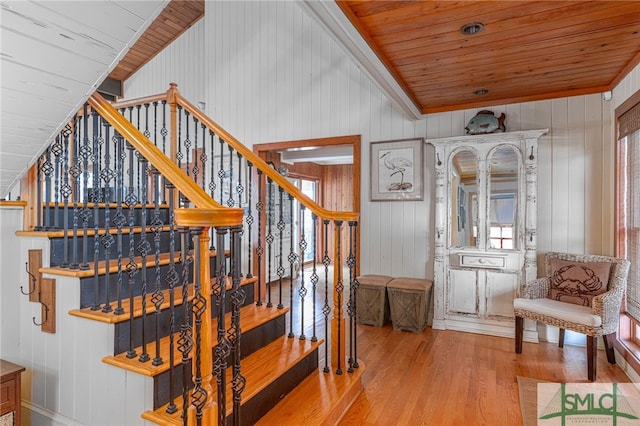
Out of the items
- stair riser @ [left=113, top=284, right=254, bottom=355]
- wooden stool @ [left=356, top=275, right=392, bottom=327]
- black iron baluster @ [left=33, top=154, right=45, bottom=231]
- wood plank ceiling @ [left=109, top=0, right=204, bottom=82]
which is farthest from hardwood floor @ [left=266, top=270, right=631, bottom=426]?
wood plank ceiling @ [left=109, top=0, right=204, bottom=82]

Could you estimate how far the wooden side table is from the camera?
1.79m

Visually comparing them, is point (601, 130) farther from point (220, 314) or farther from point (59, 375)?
point (59, 375)

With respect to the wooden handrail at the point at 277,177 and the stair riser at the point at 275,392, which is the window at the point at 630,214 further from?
the stair riser at the point at 275,392

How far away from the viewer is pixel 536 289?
3184 mm

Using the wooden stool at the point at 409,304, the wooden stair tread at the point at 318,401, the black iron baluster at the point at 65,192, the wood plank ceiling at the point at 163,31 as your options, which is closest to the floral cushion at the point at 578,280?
the wooden stool at the point at 409,304

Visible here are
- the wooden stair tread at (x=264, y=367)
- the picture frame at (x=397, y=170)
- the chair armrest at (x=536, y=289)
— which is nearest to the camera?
the wooden stair tread at (x=264, y=367)

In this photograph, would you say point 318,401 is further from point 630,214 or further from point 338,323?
point 630,214

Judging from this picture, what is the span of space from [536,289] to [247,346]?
2616mm

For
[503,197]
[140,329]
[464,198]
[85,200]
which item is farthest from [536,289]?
[85,200]

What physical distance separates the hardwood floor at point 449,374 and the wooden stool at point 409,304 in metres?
0.10

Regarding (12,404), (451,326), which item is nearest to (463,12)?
(451,326)

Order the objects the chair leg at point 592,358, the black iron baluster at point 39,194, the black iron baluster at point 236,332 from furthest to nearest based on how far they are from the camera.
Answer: the chair leg at point 592,358
the black iron baluster at point 39,194
the black iron baluster at point 236,332

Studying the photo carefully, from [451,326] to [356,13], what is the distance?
10.3 feet

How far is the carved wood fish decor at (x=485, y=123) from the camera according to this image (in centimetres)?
353
